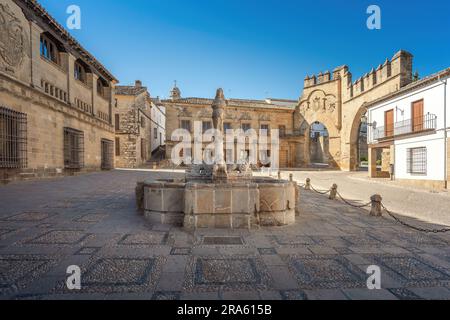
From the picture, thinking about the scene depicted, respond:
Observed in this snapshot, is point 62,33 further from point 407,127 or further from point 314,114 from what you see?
point 314,114

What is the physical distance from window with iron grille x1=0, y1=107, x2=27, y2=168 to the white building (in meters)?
22.7

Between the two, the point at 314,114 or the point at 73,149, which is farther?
the point at 314,114

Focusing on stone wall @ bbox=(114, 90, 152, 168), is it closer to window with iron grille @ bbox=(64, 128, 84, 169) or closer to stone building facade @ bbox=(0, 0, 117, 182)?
stone building facade @ bbox=(0, 0, 117, 182)

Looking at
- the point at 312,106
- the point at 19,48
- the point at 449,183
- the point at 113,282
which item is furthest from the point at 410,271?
the point at 312,106

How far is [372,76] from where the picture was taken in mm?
22312

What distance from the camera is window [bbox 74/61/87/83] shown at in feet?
56.1

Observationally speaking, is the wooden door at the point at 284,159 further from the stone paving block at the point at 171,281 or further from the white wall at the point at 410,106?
the stone paving block at the point at 171,281

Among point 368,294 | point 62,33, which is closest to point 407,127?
point 368,294

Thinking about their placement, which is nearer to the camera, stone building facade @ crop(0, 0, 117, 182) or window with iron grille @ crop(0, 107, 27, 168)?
window with iron grille @ crop(0, 107, 27, 168)

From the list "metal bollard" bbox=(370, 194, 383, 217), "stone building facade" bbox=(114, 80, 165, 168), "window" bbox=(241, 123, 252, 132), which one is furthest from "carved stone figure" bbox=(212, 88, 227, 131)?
"window" bbox=(241, 123, 252, 132)

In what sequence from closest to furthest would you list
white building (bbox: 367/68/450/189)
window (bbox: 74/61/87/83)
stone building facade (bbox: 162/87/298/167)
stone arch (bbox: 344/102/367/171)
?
white building (bbox: 367/68/450/189) < window (bbox: 74/61/87/83) < stone arch (bbox: 344/102/367/171) < stone building facade (bbox: 162/87/298/167)

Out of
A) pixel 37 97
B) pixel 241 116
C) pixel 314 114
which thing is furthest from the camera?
pixel 241 116

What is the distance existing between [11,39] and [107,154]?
12.5 metres

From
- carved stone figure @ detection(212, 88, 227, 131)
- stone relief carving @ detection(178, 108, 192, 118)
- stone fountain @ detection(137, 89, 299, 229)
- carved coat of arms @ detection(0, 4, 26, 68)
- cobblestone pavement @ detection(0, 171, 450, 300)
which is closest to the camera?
cobblestone pavement @ detection(0, 171, 450, 300)
